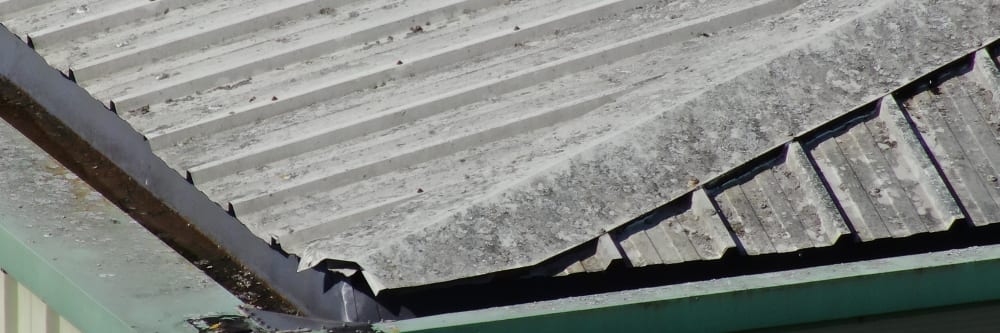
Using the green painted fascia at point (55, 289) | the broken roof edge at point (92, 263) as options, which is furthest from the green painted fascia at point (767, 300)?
the green painted fascia at point (55, 289)

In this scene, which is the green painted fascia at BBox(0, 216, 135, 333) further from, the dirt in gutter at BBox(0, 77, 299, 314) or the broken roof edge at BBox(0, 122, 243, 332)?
the dirt in gutter at BBox(0, 77, 299, 314)

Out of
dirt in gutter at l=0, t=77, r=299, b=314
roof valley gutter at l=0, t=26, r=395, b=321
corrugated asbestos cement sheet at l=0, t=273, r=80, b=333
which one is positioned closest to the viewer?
corrugated asbestos cement sheet at l=0, t=273, r=80, b=333

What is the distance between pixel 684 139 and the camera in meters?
4.01

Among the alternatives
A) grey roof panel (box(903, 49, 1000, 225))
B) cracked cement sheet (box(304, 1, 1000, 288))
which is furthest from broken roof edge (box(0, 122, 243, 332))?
grey roof panel (box(903, 49, 1000, 225))

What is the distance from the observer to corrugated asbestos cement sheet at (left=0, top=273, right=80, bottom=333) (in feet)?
11.6

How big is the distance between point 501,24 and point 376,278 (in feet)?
5.76

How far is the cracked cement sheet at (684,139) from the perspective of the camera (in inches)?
143

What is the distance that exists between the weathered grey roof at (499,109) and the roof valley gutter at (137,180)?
7 centimetres

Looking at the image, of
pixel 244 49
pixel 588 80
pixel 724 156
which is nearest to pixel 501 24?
pixel 588 80

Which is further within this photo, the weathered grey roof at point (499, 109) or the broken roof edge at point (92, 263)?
the weathered grey roof at point (499, 109)

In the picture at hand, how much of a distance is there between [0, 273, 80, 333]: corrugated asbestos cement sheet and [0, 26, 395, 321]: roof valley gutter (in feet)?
2.01

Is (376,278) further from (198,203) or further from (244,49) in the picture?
(244,49)

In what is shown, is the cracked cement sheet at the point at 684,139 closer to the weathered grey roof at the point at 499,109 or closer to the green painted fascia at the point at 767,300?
the weathered grey roof at the point at 499,109

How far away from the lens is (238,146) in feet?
14.6
